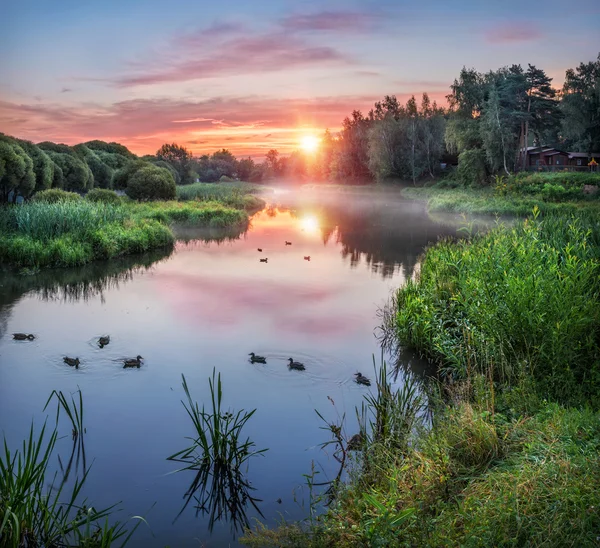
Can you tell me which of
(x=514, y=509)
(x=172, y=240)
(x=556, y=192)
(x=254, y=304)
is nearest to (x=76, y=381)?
(x=254, y=304)

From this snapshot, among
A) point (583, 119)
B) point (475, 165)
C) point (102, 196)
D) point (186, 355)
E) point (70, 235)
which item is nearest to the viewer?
point (186, 355)

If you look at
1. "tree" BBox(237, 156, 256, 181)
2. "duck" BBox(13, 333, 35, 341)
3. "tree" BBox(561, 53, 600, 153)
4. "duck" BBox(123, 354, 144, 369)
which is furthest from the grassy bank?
"tree" BBox(237, 156, 256, 181)

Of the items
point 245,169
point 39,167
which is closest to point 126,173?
point 39,167

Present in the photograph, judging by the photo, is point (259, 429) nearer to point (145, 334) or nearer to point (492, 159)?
point (145, 334)

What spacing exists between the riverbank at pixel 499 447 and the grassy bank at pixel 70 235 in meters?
13.9

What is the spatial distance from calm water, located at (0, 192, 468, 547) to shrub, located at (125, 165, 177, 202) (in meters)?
14.9

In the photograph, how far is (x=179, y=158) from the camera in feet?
232

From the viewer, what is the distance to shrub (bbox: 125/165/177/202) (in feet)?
114

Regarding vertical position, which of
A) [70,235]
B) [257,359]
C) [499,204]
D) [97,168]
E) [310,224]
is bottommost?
[257,359]

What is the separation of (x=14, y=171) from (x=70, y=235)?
8204 mm

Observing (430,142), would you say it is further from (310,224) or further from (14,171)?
(14,171)

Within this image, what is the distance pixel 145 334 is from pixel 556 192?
103 feet

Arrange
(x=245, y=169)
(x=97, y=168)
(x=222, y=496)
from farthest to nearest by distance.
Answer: (x=245, y=169), (x=97, y=168), (x=222, y=496)

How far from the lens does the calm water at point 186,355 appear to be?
6.33 m
